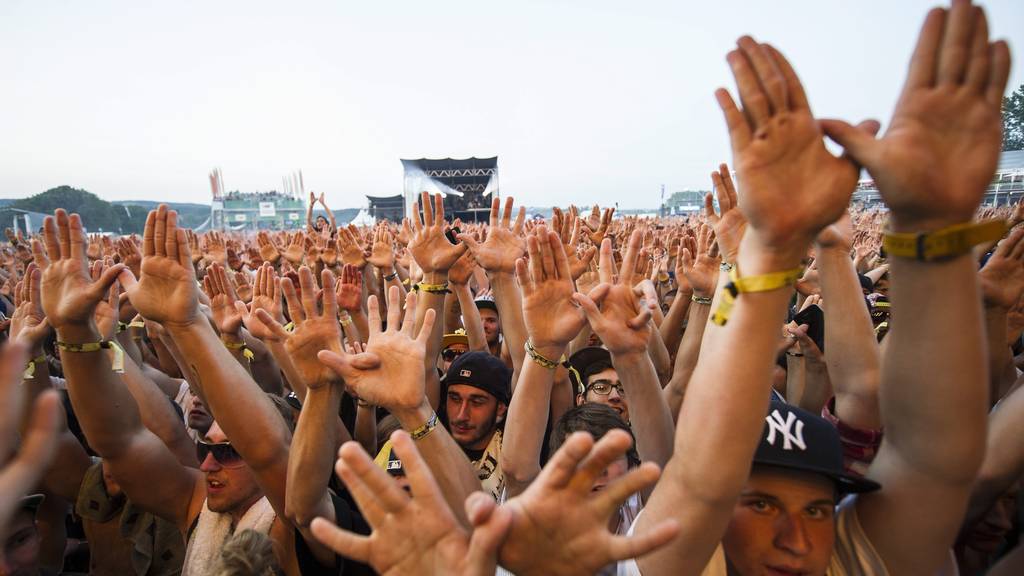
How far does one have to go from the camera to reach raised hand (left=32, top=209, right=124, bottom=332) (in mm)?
2168

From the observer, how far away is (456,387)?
2.91 m

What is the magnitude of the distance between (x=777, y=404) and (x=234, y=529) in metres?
2.34

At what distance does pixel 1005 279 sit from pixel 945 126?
1883 mm

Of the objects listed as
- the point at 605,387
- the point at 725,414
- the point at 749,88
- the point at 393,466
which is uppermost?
the point at 749,88

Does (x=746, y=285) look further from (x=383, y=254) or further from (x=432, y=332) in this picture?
(x=383, y=254)

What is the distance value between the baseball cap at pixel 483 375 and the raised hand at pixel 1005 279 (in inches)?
91.9

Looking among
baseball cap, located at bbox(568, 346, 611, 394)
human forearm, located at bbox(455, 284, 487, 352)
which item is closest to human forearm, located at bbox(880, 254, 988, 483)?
baseball cap, located at bbox(568, 346, 611, 394)

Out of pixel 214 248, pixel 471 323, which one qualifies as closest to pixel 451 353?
pixel 471 323

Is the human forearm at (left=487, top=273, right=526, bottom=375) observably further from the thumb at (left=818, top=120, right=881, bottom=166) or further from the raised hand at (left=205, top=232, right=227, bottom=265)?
the raised hand at (left=205, top=232, right=227, bottom=265)

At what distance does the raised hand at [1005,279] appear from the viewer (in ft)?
7.25

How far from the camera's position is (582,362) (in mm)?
3373

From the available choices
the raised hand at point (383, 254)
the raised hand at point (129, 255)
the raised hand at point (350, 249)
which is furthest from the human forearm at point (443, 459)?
the raised hand at point (129, 255)

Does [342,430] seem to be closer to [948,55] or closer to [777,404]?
[777,404]

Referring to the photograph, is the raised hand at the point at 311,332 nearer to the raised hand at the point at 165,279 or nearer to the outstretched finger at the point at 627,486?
the raised hand at the point at 165,279
